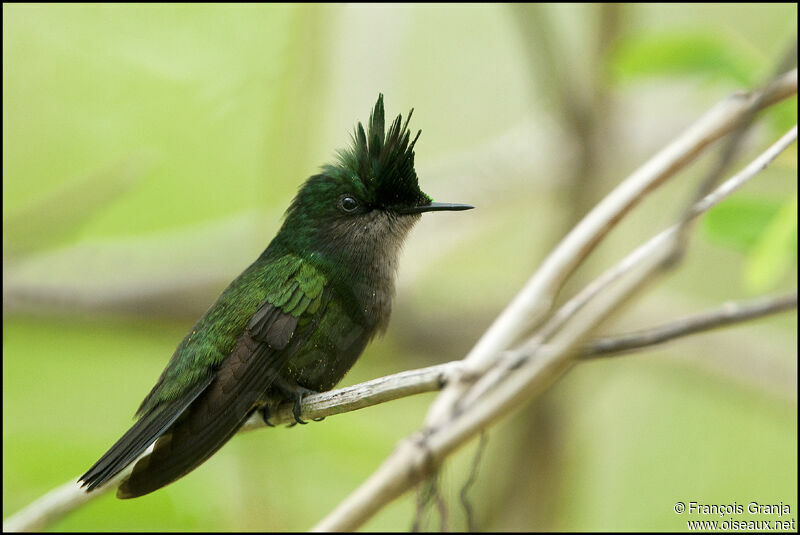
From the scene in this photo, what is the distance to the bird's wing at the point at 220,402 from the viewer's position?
72.1 inches

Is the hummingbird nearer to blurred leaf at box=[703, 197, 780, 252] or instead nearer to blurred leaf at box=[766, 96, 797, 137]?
blurred leaf at box=[703, 197, 780, 252]

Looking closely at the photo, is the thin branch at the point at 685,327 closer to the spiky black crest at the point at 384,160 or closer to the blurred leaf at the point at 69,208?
the spiky black crest at the point at 384,160

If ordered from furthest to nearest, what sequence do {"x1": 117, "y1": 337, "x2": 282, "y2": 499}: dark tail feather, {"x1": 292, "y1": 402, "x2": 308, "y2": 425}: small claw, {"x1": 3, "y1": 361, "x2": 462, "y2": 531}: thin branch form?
{"x1": 292, "y1": 402, "x2": 308, "y2": 425}: small claw
{"x1": 117, "y1": 337, "x2": 282, "y2": 499}: dark tail feather
{"x1": 3, "y1": 361, "x2": 462, "y2": 531}: thin branch

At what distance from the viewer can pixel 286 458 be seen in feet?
11.0

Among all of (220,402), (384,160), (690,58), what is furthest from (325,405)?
(690,58)

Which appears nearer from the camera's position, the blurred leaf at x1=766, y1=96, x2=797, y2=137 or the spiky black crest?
the spiky black crest

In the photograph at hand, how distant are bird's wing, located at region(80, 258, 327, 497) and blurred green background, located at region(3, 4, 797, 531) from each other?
3.17 feet

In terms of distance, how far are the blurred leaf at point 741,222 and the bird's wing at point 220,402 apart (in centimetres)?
114

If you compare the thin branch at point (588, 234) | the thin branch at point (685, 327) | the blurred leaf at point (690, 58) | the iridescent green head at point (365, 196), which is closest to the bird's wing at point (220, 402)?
the iridescent green head at point (365, 196)

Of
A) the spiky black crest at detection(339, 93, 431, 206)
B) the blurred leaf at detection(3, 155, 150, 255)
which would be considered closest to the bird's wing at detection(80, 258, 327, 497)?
the spiky black crest at detection(339, 93, 431, 206)

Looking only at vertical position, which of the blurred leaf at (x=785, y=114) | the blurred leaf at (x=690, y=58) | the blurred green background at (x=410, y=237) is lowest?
the blurred green background at (x=410, y=237)

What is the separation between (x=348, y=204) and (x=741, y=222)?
44.4 inches

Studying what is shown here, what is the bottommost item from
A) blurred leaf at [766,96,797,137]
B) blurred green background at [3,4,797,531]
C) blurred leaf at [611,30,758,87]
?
blurred green background at [3,4,797,531]

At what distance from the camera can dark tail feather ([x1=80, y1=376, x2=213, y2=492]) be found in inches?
68.0
